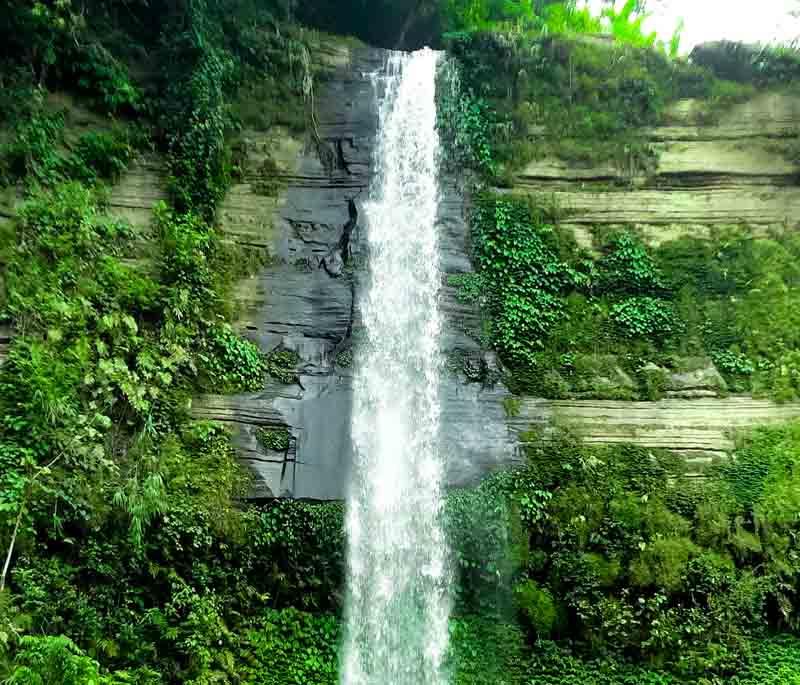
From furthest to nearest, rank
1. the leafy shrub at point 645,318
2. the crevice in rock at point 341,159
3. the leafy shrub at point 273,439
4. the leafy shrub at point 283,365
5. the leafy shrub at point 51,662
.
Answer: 1. the crevice in rock at point 341,159
2. the leafy shrub at point 645,318
3. the leafy shrub at point 283,365
4. the leafy shrub at point 273,439
5. the leafy shrub at point 51,662

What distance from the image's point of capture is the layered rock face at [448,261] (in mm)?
8359

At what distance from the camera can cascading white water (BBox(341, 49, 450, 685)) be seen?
7.50 metres

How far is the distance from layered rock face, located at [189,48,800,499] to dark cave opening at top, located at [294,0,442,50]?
2.35 meters

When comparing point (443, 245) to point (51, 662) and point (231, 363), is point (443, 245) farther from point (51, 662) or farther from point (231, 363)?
point (51, 662)

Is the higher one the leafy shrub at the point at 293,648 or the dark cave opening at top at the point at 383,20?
the dark cave opening at top at the point at 383,20

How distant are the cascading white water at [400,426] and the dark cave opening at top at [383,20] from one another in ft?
9.63

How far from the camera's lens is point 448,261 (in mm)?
9680

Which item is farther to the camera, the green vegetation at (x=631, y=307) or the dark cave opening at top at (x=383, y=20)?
the dark cave opening at top at (x=383, y=20)

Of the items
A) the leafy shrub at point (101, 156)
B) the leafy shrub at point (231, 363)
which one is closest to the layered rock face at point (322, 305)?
the leafy shrub at point (231, 363)

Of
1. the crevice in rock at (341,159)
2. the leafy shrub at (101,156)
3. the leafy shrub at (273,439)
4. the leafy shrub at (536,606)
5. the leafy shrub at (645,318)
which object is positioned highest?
the crevice in rock at (341,159)

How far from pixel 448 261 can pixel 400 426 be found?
8.76 feet

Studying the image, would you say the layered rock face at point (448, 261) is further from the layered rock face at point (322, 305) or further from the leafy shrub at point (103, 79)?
the leafy shrub at point (103, 79)

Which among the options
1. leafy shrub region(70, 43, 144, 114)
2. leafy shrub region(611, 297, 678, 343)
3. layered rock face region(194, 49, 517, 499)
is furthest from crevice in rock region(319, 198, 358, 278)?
leafy shrub region(611, 297, 678, 343)

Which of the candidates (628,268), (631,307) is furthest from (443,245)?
(631,307)
